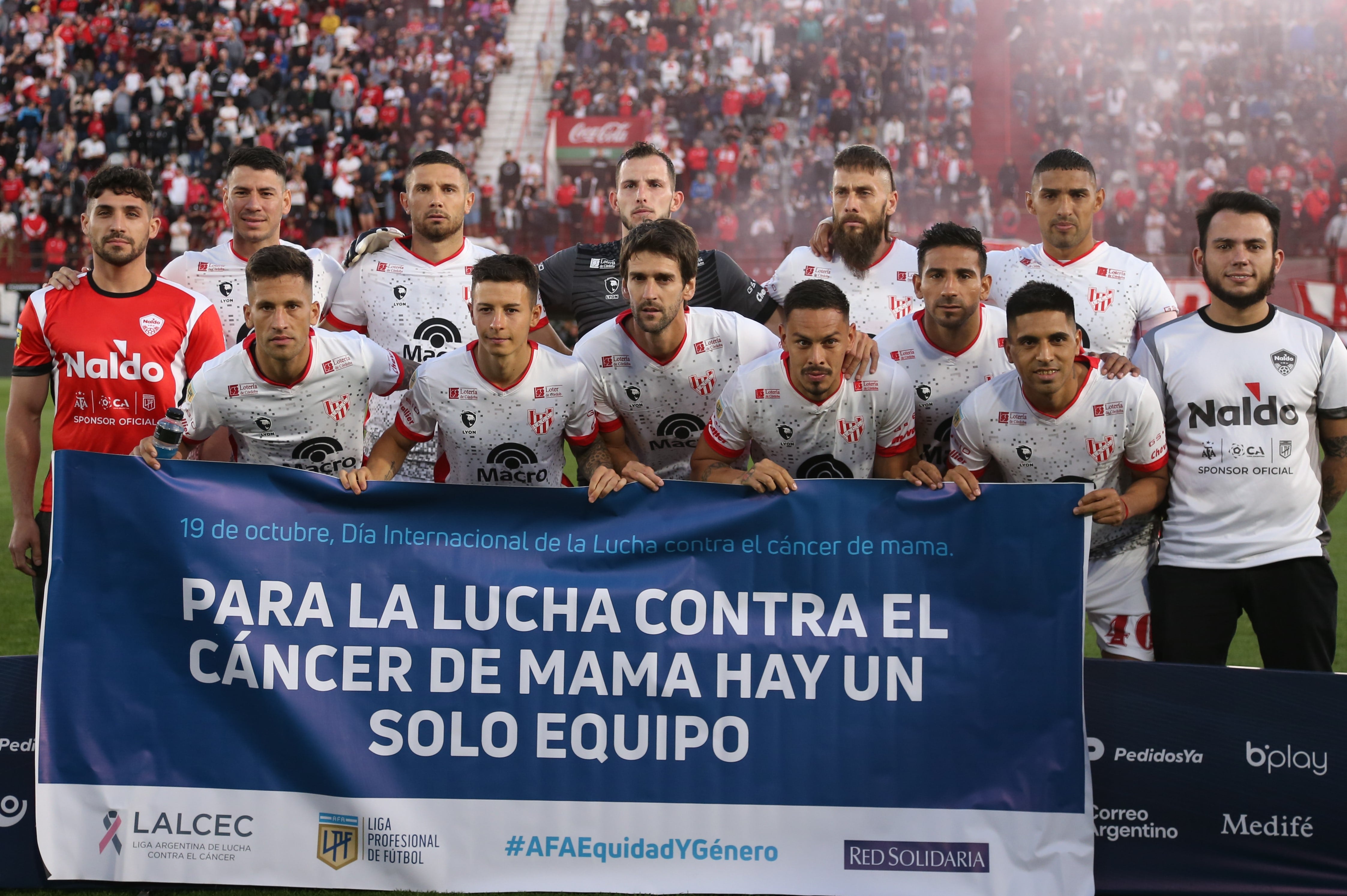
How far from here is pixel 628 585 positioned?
160 inches

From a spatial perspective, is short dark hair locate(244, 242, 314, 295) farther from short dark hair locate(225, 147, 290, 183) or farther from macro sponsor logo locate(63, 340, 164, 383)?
short dark hair locate(225, 147, 290, 183)

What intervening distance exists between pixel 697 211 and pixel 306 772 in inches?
926

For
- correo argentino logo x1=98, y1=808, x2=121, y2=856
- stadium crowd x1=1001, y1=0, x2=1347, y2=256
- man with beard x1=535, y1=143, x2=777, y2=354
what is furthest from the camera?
stadium crowd x1=1001, y1=0, x2=1347, y2=256

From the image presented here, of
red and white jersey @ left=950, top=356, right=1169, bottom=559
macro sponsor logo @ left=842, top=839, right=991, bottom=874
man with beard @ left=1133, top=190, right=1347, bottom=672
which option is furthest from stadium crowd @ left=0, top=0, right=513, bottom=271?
macro sponsor logo @ left=842, top=839, right=991, bottom=874

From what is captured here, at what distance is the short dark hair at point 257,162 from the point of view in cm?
539

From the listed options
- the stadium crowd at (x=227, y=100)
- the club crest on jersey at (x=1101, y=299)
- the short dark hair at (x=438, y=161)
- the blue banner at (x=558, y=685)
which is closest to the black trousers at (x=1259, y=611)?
the blue banner at (x=558, y=685)

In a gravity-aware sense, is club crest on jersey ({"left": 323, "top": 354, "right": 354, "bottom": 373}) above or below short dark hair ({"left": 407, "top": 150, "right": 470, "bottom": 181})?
below

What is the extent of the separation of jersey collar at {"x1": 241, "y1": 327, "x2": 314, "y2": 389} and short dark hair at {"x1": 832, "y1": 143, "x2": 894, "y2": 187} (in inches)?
93.6

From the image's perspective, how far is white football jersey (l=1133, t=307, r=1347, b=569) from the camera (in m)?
4.32

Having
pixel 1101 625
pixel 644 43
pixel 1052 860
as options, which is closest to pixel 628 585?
pixel 1052 860

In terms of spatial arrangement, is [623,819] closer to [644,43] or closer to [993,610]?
[993,610]

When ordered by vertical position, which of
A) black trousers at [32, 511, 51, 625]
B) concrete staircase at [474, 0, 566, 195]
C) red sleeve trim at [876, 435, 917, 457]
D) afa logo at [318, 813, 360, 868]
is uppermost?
concrete staircase at [474, 0, 566, 195]

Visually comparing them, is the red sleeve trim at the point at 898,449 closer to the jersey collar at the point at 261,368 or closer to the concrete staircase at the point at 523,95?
the jersey collar at the point at 261,368

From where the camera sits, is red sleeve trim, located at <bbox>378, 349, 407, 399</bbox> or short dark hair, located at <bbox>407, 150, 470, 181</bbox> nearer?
red sleeve trim, located at <bbox>378, 349, 407, 399</bbox>
